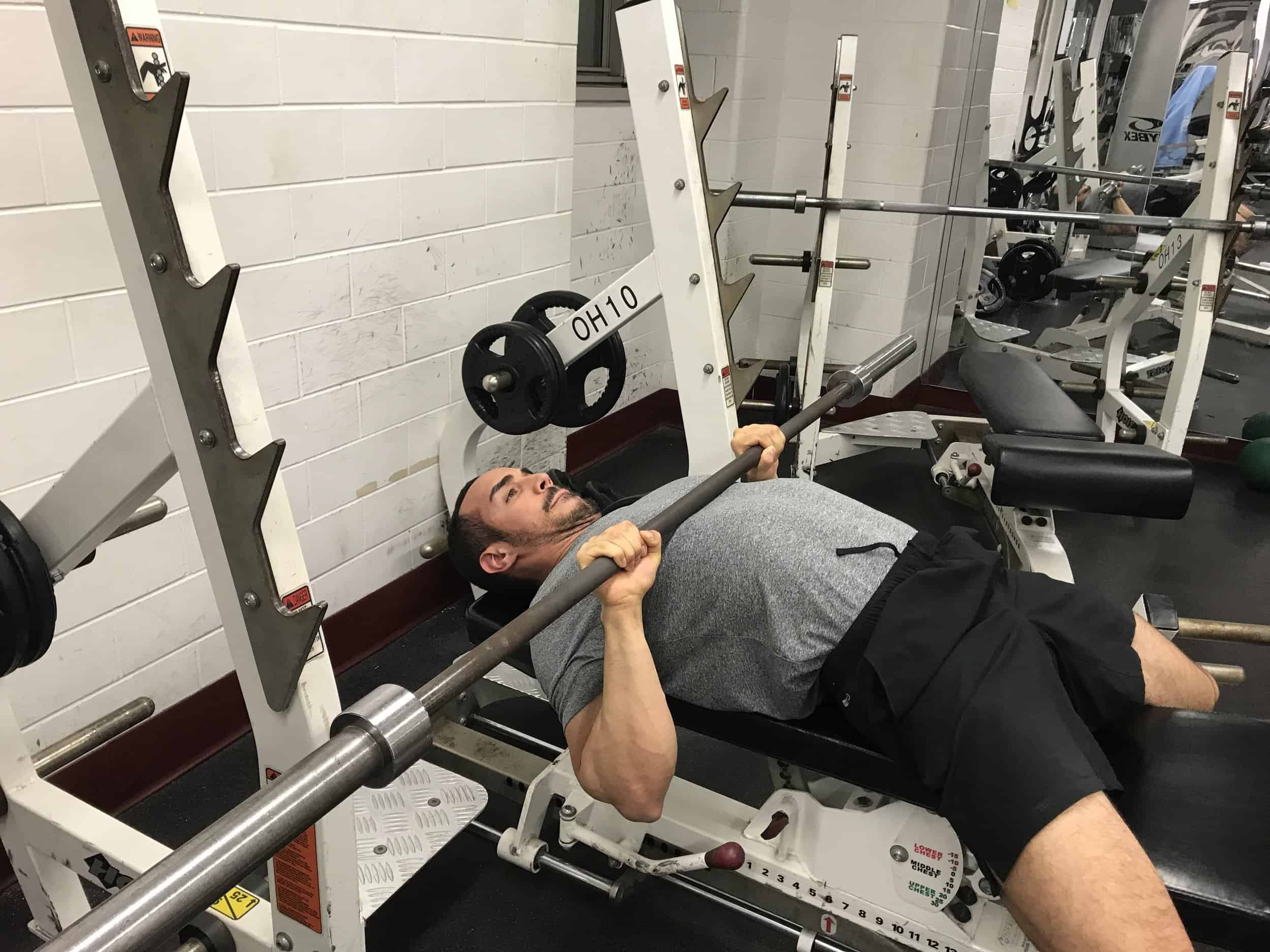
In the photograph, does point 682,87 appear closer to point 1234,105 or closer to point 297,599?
point 297,599

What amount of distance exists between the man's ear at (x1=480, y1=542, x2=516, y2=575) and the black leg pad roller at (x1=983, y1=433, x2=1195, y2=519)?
1050mm

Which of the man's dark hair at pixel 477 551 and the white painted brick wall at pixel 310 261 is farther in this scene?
the man's dark hair at pixel 477 551

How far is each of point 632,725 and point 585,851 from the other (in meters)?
0.64

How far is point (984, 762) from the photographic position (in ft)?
3.97

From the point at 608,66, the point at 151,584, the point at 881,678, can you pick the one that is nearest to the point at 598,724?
the point at 881,678

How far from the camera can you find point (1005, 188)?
13.9 ft

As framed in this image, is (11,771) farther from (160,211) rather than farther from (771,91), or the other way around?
(771,91)

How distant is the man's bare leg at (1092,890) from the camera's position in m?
1.08

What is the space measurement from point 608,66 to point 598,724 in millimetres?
2692

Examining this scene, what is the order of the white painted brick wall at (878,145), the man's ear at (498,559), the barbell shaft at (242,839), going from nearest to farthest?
the barbell shaft at (242,839) < the man's ear at (498,559) < the white painted brick wall at (878,145)

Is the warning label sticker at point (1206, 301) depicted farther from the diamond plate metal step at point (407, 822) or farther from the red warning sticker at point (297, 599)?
the red warning sticker at point (297, 599)

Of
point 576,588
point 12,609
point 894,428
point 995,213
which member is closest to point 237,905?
point 12,609

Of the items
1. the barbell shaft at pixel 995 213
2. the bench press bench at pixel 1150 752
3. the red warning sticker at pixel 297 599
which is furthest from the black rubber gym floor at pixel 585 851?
the barbell shaft at pixel 995 213

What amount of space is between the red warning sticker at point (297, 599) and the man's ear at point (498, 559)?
0.81 m
